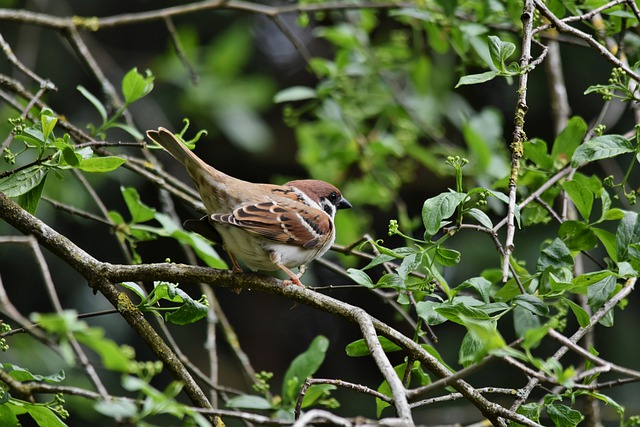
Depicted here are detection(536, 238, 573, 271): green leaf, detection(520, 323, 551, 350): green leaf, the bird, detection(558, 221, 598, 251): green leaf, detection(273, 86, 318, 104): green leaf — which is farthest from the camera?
detection(273, 86, 318, 104): green leaf

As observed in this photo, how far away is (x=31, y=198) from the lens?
2.63 m

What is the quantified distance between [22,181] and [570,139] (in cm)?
215

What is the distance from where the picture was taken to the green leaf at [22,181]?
250 centimetres

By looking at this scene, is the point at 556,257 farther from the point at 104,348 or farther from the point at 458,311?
the point at 104,348

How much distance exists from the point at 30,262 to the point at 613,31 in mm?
4980

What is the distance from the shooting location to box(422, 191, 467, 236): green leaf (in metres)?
2.21

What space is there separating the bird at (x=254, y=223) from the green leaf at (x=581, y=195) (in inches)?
47.5

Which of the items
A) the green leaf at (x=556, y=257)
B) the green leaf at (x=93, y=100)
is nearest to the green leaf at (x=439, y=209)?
the green leaf at (x=556, y=257)

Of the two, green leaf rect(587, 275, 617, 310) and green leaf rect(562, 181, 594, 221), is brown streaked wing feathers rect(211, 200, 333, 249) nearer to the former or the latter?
green leaf rect(562, 181, 594, 221)

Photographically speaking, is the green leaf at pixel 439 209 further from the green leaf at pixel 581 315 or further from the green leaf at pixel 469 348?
the green leaf at pixel 581 315

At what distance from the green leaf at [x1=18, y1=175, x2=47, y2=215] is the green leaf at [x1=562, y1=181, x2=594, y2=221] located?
188cm

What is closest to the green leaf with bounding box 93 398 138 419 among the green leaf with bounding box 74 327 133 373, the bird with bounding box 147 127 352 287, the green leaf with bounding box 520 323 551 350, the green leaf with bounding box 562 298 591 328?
the green leaf with bounding box 74 327 133 373

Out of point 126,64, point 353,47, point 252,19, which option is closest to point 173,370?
point 353,47

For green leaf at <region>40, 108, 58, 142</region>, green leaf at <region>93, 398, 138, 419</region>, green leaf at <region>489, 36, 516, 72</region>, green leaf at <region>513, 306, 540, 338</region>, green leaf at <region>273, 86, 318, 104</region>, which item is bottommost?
green leaf at <region>513, 306, 540, 338</region>
